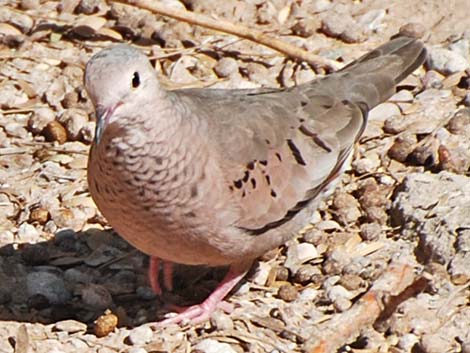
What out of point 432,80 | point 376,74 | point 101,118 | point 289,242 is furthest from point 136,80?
point 432,80

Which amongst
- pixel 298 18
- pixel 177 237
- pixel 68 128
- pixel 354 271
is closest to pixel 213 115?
pixel 177 237

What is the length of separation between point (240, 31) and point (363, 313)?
7.57 ft

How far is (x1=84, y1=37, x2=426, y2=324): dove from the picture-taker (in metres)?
4.87

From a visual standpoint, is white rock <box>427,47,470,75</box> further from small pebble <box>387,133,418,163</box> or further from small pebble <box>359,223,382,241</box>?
small pebble <box>359,223,382,241</box>

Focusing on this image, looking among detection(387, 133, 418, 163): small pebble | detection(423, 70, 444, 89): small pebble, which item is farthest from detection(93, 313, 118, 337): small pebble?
detection(423, 70, 444, 89): small pebble

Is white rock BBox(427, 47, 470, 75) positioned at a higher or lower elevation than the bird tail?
lower

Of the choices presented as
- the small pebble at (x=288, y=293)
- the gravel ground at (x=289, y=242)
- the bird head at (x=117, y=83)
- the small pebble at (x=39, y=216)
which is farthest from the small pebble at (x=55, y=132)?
the bird head at (x=117, y=83)

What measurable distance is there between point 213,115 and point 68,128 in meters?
1.46

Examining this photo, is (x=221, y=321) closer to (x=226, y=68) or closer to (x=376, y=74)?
(x=376, y=74)

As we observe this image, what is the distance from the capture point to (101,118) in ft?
15.2

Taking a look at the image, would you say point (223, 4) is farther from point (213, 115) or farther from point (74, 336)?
point (74, 336)

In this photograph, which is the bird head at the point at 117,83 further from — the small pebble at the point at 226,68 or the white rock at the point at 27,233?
the small pebble at the point at 226,68

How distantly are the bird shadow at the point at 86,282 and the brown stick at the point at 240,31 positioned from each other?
58.6 inches

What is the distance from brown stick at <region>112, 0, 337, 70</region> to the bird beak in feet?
7.95
